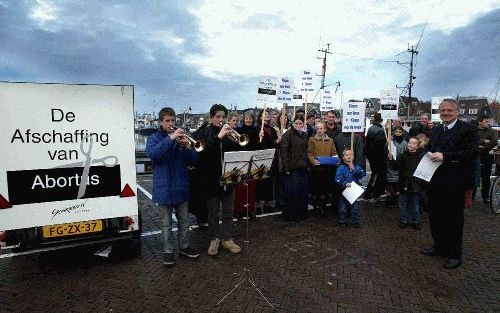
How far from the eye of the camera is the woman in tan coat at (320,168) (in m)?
7.31

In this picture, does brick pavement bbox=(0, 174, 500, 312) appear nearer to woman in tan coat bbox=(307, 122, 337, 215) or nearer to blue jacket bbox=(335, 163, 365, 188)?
blue jacket bbox=(335, 163, 365, 188)

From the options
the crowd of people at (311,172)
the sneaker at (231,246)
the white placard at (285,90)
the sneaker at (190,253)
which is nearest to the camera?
the crowd of people at (311,172)

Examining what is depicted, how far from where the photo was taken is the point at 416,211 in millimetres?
6852

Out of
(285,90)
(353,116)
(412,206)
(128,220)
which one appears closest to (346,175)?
(353,116)

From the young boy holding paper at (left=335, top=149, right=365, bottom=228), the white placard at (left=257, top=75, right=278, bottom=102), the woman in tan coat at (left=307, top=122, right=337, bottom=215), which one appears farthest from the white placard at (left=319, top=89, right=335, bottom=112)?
the young boy holding paper at (left=335, top=149, right=365, bottom=228)

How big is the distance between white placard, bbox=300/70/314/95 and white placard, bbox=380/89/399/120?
1.89 meters

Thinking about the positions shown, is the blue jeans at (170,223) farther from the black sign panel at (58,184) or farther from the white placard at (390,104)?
the white placard at (390,104)

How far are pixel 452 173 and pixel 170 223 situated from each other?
4.33m

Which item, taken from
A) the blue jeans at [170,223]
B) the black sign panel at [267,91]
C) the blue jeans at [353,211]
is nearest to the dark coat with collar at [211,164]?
the blue jeans at [170,223]

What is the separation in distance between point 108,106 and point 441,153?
4.83 metres

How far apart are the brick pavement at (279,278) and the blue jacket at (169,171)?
1.09 metres

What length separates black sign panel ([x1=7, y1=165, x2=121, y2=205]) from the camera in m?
4.40

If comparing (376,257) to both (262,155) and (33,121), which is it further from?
(33,121)

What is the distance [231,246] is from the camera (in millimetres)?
5574
